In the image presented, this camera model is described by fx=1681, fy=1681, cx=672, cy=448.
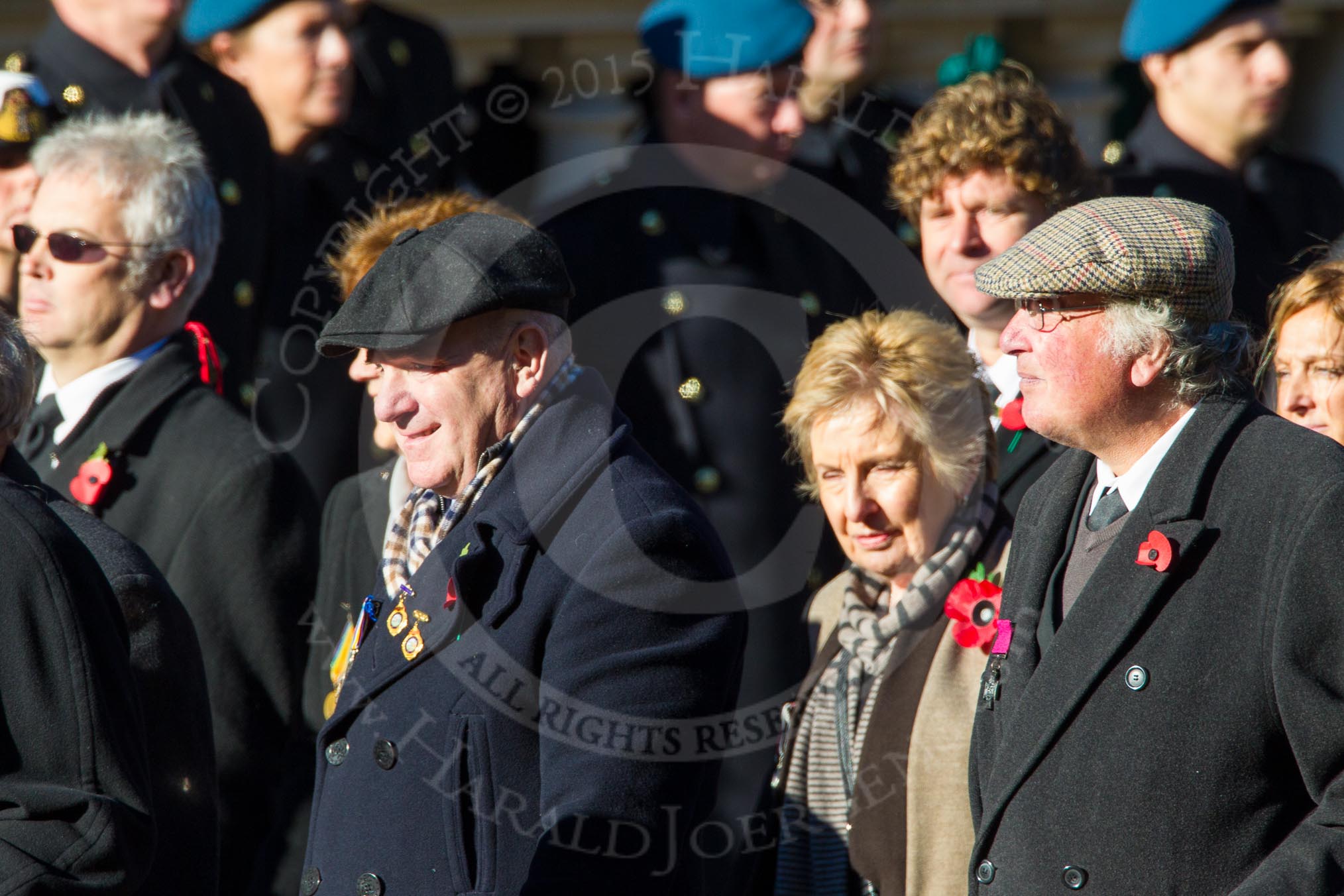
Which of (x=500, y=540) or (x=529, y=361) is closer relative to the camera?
(x=500, y=540)

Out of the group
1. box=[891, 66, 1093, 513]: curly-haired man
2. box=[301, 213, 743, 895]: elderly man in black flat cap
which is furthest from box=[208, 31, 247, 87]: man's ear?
box=[301, 213, 743, 895]: elderly man in black flat cap

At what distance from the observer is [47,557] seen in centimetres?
231

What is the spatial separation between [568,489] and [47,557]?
735 mm

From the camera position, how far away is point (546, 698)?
2389 mm

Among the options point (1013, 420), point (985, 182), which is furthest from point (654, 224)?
point (1013, 420)

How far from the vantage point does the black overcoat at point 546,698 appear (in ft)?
7.63

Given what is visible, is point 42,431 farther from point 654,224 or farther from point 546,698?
point 546,698

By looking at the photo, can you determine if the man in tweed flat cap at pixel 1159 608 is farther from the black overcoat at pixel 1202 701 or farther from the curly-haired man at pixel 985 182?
the curly-haired man at pixel 985 182

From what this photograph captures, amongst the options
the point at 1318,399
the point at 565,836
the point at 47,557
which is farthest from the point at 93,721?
the point at 1318,399

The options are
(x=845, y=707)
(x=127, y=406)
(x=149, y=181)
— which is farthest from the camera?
(x=149, y=181)

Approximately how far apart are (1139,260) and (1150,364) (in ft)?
0.49

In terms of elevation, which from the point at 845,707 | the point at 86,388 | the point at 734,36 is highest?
the point at 734,36

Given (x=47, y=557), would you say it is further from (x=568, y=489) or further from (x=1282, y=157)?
(x=1282, y=157)

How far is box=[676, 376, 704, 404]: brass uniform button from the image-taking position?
3.96 m
